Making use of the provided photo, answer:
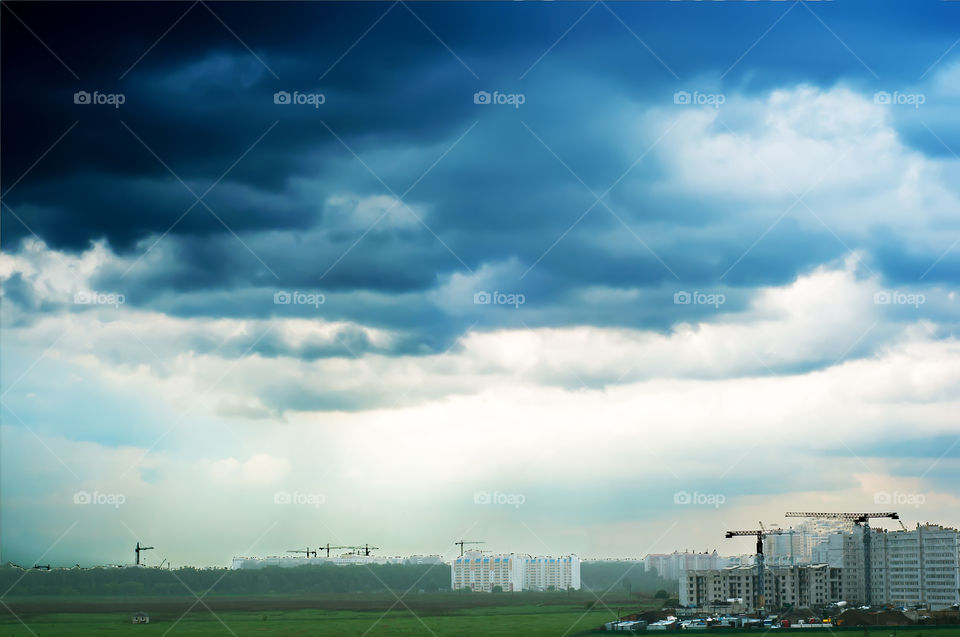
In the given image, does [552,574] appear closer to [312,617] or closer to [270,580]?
[270,580]

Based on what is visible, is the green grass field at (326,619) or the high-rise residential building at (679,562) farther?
the high-rise residential building at (679,562)

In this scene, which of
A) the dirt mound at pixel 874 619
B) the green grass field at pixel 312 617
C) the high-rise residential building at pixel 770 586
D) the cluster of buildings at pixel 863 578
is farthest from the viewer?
the high-rise residential building at pixel 770 586

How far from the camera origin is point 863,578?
153 ft

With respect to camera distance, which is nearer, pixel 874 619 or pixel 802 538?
pixel 874 619

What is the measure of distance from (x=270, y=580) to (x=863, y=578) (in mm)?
31104

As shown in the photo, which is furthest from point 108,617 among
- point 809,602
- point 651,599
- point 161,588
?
point 809,602

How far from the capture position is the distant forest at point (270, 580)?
4356 cm

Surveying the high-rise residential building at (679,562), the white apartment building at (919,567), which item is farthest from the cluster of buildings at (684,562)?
the white apartment building at (919,567)

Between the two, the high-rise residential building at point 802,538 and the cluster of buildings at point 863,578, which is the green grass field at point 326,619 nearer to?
the cluster of buildings at point 863,578

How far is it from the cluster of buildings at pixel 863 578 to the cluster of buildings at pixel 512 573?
12726 millimetres

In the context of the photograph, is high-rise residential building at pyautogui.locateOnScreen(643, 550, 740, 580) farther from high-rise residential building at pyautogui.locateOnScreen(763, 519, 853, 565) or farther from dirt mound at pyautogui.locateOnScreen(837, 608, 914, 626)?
dirt mound at pyautogui.locateOnScreen(837, 608, 914, 626)

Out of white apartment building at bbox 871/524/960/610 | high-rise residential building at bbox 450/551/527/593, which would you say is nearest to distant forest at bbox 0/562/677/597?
high-rise residential building at bbox 450/551/527/593

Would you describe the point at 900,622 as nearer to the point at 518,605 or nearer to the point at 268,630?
the point at 518,605

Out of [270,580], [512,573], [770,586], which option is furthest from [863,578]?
[270,580]
